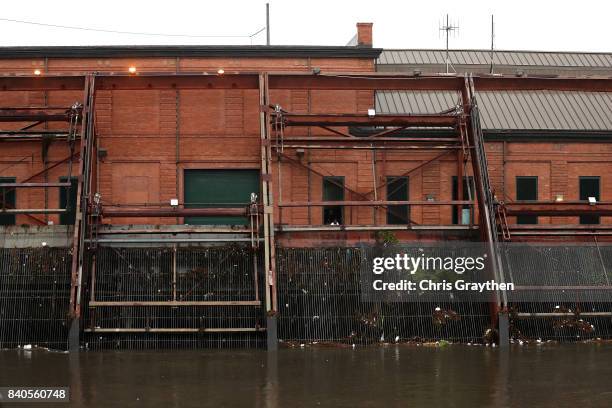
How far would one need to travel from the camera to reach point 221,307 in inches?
896

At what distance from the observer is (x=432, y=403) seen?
1474 cm

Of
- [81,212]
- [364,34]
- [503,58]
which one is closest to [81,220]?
[81,212]

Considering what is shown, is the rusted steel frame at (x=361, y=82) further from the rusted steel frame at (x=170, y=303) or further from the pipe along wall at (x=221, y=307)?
the rusted steel frame at (x=170, y=303)

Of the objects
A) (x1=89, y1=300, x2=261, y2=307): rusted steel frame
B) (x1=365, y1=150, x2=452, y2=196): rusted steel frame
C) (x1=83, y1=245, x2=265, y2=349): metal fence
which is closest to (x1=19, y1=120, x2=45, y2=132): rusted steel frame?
(x1=83, y1=245, x2=265, y2=349): metal fence

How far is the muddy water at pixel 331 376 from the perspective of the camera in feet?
49.2

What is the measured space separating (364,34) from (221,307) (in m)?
14.9

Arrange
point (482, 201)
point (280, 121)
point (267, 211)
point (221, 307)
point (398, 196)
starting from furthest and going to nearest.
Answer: point (398, 196) < point (280, 121) < point (482, 201) < point (267, 211) < point (221, 307)

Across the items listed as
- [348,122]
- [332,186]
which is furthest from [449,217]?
A: [348,122]

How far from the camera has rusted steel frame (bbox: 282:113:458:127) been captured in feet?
90.2

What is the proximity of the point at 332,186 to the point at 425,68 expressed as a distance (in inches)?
395

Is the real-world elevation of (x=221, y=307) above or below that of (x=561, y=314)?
above

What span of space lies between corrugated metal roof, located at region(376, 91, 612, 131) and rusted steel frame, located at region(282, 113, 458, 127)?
267 inches

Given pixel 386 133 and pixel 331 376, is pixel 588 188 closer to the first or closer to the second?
pixel 386 133

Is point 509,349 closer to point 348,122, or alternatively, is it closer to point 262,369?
point 262,369
